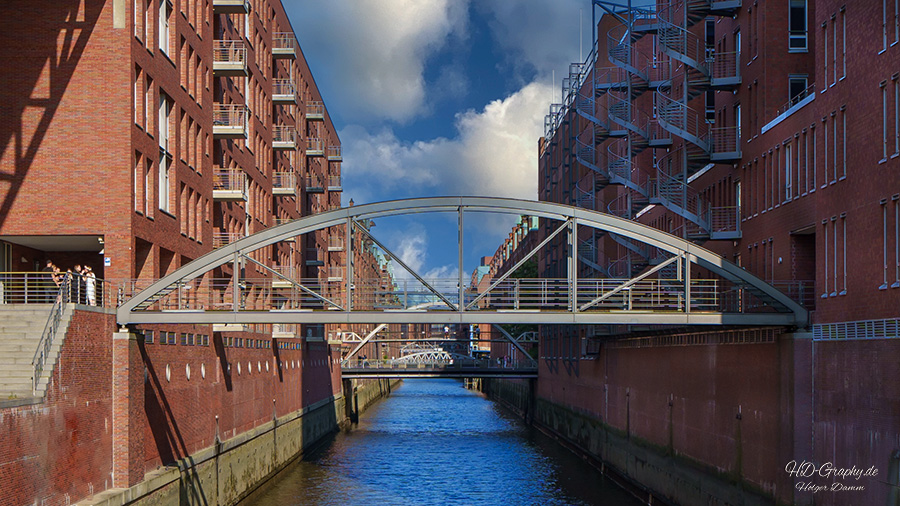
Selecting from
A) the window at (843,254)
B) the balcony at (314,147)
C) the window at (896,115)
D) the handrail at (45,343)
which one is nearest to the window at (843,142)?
the window at (843,254)

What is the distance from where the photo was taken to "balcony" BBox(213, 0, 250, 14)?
125 feet

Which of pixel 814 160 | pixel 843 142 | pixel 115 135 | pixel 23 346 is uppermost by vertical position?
pixel 115 135

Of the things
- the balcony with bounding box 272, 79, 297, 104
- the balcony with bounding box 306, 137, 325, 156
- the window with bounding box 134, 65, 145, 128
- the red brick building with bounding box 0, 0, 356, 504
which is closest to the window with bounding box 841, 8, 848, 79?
the red brick building with bounding box 0, 0, 356, 504

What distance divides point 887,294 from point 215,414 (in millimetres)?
20030

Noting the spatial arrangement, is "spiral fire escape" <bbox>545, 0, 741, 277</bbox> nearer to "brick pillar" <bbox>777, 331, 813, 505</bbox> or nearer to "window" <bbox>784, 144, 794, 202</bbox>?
"window" <bbox>784, 144, 794, 202</bbox>

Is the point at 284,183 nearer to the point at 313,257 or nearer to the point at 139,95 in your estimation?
the point at 313,257

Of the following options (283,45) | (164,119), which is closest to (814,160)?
(164,119)

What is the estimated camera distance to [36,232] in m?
25.3

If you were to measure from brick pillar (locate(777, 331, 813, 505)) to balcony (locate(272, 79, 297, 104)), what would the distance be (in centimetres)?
3526

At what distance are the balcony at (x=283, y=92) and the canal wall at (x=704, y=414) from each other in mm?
20827

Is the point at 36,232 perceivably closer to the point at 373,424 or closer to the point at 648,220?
the point at 648,220

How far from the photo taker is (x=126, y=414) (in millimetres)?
23125

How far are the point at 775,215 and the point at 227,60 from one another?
2174 cm

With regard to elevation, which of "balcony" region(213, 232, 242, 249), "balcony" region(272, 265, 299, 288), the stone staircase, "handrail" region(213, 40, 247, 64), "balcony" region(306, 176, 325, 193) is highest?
"handrail" region(213, 40, 247, 64)
